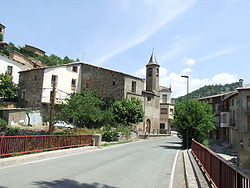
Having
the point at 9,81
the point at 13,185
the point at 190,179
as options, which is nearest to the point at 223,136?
the point at 9,81

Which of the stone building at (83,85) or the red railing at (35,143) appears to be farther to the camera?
the stone building at (83,85)

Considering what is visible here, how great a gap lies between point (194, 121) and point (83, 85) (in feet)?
78.8

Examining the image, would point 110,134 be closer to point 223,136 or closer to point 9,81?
point 9,81

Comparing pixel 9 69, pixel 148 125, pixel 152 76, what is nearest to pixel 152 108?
pixel 148 125

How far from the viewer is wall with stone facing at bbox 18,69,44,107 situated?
130ft

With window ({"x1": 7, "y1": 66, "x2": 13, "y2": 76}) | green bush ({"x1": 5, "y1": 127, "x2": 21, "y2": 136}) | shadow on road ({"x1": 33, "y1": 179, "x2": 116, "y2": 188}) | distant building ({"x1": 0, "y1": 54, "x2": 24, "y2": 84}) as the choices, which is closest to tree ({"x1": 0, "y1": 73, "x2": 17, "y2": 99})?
distant building ({"x1": 0, "y1": 54, "x2": 24, "y2": 84})

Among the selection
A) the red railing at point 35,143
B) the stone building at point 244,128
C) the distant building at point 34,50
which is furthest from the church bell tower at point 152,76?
the distant building at point 34,50

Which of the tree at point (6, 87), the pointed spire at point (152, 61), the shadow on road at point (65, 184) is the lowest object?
the shadow on road at point (65, 184)

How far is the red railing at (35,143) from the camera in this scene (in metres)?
11.6

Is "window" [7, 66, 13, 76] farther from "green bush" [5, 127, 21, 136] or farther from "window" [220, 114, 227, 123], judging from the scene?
"window" [220, 114, 227, 123]

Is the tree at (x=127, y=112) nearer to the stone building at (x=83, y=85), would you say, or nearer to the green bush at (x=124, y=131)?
the green bush at (x=124, y=131)

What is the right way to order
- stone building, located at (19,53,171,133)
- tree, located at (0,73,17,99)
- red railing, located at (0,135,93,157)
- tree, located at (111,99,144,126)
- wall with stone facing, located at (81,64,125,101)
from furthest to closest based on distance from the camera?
wall with stone facing, located at (81,64,125,101)
stone building, located at (19,53,171,133)
tree, located at (0,73,17,99)
tree, located at (111,99,144,126)
red railing, located at (0,135,93,157)

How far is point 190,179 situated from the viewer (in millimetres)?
8797

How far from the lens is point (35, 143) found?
14.2 metres
